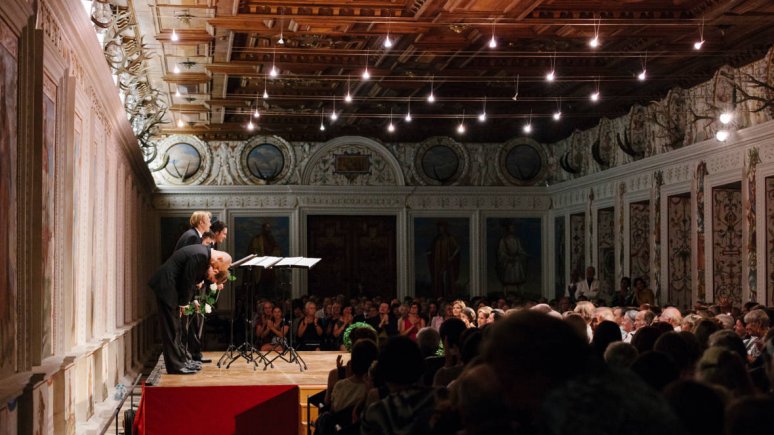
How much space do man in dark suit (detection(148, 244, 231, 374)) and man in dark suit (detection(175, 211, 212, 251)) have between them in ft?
→ 1.53

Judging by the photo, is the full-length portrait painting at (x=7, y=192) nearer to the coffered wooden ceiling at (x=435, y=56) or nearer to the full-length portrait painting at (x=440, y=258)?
the coffered wooden ceiling at (x=435, y=56)

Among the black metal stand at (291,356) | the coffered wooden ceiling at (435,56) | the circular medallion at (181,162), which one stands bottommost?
the black metal stand at (291,356)

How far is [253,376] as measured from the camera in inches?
543

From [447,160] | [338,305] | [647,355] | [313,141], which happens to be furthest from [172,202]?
[647,355]

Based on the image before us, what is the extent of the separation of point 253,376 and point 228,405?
1.28 meters

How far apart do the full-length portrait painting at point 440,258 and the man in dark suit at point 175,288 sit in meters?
16.8

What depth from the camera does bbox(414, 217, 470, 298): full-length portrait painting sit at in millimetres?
30828

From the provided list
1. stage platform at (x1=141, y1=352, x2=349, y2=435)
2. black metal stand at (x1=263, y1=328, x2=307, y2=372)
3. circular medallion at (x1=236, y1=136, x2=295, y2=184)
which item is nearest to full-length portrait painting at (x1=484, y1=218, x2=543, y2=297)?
circular medallion at (x1=236, y1=136, x2=295, y2=184)

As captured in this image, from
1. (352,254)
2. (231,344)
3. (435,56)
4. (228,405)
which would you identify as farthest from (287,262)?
(352,254)

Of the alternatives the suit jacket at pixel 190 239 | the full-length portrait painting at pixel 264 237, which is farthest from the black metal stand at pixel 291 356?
the full-length portrait painting at pixel 264 237

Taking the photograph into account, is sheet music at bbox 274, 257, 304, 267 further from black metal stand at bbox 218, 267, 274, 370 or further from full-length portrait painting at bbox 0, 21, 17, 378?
full-length portrait painting at bbox 0, 21, 17, 378

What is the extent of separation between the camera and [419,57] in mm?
20219

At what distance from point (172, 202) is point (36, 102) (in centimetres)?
2200

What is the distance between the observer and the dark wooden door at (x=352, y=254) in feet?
101
